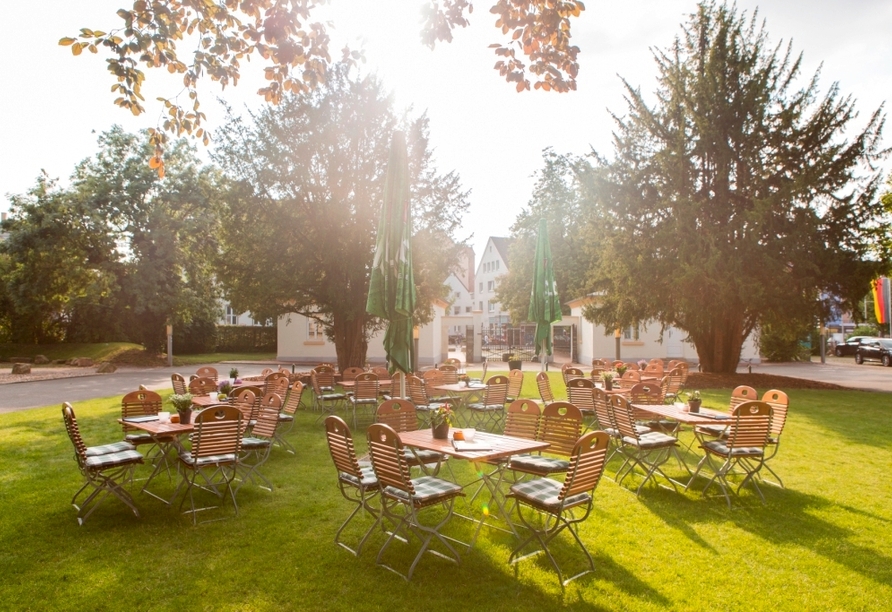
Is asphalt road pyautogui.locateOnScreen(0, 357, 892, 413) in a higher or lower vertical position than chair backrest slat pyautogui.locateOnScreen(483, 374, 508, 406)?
lower

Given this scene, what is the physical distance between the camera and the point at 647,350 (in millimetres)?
29969

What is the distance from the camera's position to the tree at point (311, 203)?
17.9m

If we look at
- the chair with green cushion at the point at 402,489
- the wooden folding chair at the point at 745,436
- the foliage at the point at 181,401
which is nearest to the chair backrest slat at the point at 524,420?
the chair with green cushion at the point at 402,489

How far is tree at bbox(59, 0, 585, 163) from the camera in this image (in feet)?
14.1

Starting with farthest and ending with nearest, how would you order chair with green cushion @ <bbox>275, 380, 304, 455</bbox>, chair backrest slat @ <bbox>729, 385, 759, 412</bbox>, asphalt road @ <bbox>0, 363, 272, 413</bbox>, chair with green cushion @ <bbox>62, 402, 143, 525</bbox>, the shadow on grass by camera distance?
asphalt road @ <bbox>0, 363, 272, 413</bbox> → chair with green cushion @ <bbox>275, 380, 304, 455</bbox> → chair backrest slat @ <bbox>729, 385, 759, 412</bbox> → chair with green cushion @ <bbox>62, 402, 143, 525</bbox> → the shadow on grass

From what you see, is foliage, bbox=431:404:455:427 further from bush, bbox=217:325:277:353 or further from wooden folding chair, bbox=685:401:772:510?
bush, bbox=217:325:277:353

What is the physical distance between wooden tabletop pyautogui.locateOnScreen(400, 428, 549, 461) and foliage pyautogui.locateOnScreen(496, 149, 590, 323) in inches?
1259

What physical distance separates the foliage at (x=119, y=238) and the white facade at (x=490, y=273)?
30182mm

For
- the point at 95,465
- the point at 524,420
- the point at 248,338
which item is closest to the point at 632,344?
the point at 248,338

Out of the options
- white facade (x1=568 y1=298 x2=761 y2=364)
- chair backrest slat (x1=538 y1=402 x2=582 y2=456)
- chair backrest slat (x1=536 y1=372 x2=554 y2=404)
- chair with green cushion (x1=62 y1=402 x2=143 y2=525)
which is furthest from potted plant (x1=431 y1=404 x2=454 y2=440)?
white facade (x1=568 y1=298 x2=761 y2=364)

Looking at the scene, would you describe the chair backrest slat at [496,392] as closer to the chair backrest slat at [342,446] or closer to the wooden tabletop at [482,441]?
the wooden tabletop at [482,441]

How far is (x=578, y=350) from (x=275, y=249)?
61.9 feet

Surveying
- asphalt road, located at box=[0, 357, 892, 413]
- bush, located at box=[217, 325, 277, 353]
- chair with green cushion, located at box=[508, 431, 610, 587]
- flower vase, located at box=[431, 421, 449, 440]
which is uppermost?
bush, located at box=[217, 325, 277, 353]

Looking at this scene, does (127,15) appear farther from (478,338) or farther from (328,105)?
(478,338)
